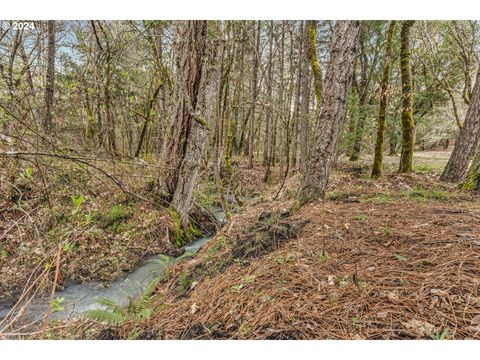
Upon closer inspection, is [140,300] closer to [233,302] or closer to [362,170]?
[233,302]

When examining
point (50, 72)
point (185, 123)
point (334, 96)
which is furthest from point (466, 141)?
point (50, 72)

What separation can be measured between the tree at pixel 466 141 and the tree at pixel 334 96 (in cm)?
405

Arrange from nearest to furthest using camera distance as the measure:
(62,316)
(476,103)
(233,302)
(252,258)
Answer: (233,302) → (252,258) → (62,316) → (476,103)

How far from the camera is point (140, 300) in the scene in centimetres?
316

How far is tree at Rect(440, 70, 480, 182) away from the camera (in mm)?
5523

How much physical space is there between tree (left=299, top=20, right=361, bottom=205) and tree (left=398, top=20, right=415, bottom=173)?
4325 millimetres

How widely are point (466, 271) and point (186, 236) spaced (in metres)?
5.23

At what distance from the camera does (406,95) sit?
22.0 ft

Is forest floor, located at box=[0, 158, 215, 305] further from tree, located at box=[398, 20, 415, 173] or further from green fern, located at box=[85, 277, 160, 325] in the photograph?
tree, located at box=[398, 20, 415, 173]

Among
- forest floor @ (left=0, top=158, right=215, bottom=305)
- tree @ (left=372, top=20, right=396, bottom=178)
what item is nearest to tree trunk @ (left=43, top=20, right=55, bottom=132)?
forest floor @ (left=0, top=158, right=215, bottom=305)

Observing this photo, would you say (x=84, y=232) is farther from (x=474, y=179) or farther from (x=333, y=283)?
(x=474, y=179)

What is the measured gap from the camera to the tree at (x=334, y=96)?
11.8ft

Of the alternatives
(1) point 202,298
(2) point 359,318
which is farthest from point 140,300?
(2) point 359,318

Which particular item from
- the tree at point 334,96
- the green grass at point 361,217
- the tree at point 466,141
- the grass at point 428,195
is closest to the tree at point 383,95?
the tree at point 466,141
